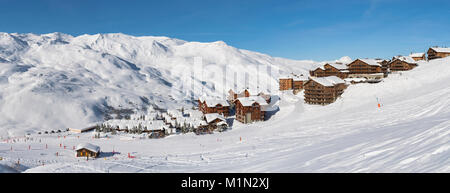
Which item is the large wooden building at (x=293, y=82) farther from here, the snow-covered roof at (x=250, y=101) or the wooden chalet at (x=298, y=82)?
the snow-covered roof at (x=250, y=101)

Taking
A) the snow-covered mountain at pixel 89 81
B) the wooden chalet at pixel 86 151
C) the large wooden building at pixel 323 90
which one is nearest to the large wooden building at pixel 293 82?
the large wooden building at pixel 323 90

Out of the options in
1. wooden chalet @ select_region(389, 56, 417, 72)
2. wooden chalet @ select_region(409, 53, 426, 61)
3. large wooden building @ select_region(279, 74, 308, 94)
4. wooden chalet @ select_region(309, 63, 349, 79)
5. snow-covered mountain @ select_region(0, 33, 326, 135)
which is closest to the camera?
wooden chalet @ select_region(389, 56, 417, 72)

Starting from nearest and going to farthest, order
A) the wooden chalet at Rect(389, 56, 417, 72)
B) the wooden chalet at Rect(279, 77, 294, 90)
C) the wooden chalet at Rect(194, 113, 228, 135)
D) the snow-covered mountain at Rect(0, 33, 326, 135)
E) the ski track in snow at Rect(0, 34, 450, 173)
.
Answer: the ski track in snow at Rect(0, 34, 450, 173) < the wooden chalet at Rect(194, 113, 228, 135) < the wooden chalet at Rect(389, 56, 417, 72) < the wooden chalet at Rect(279, 77, 294, 90) < the snow-covered mountain at Rect(0, 33, 326, 135)

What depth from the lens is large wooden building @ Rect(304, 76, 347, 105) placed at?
46.3 m

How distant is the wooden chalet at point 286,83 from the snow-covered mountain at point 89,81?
23.6 m

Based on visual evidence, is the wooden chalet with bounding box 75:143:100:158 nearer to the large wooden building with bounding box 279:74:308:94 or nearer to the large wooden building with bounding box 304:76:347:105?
the large wooden building with bounding box 304:76:347:105

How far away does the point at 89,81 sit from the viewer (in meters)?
118

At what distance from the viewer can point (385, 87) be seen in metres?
43.0

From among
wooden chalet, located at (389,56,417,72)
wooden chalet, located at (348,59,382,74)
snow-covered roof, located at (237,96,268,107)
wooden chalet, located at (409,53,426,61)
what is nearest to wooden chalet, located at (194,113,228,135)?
snow-covered roof, located at (237,96,268,107)

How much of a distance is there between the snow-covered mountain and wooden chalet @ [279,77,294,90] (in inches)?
928

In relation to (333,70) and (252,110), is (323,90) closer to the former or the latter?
(252,110)
